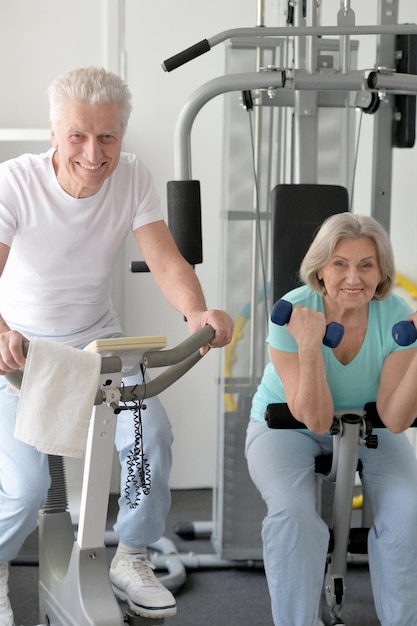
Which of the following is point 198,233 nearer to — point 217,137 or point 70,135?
point 70,135

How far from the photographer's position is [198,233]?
264 cm

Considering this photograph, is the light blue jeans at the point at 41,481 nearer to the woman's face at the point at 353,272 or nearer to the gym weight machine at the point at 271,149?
the woman's face at the point at 353,272

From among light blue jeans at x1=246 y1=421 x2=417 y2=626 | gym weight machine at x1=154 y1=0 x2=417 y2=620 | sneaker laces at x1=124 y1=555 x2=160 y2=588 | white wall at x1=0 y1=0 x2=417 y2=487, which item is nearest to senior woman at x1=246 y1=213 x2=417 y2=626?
light blue jeans at x1=246 y1=421 x2=417 y2=626

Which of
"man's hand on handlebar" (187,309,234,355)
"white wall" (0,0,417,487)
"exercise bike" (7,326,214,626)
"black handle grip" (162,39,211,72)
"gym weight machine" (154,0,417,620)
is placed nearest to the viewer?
"exercise bike" (7,326,214,626)

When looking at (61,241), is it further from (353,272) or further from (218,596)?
(218,596)

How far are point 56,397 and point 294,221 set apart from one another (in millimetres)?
1147

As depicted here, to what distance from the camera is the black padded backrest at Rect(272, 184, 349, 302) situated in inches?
106

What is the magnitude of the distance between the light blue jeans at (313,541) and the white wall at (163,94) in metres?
1.46

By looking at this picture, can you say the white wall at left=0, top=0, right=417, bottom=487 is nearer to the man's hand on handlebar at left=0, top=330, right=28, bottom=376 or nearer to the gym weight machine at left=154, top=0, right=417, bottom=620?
the gym weight machine at left=154, top=0, right=417, bottom=620

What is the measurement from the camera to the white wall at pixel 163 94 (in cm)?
375

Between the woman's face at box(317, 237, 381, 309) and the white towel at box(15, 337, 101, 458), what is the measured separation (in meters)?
0.76

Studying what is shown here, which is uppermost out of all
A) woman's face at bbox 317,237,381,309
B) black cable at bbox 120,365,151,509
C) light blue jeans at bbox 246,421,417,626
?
woman's face at bbox 317,237,381,309

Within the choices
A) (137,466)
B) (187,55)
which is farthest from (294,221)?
(137,466)

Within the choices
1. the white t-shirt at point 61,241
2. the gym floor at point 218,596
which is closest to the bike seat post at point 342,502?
the gym floor at point 218,596
